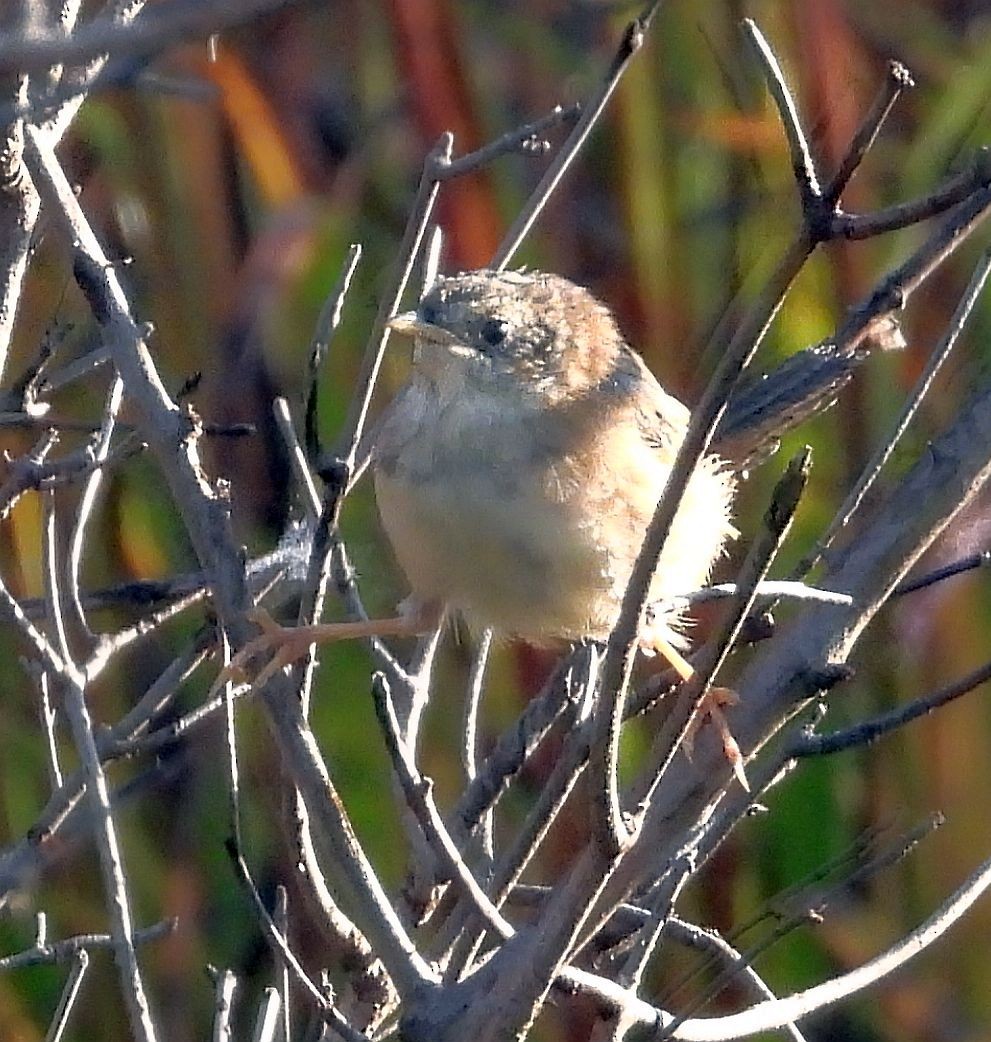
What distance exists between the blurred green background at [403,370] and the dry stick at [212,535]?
55.3 inches

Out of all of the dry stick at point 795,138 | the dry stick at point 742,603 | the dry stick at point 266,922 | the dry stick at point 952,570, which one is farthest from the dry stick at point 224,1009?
the dry stick at point 795,138

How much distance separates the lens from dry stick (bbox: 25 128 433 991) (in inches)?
58.7

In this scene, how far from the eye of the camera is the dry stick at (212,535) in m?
1.49

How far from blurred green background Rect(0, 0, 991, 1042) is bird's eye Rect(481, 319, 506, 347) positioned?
931mm

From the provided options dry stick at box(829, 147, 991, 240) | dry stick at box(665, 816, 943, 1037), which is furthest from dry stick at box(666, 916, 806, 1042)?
dry stick at box(829, 147, 991, 240)

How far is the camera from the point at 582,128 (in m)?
1.77

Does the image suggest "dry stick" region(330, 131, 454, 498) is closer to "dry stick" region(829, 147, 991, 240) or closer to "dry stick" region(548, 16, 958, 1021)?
"dry stick" region(548, 16, 958, 1021)

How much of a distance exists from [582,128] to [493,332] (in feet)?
1.35

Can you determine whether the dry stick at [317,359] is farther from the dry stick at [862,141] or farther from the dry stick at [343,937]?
the dry stick at [862,141]

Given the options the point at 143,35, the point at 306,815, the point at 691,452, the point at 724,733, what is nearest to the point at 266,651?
the point at 306,815

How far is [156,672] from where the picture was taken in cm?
325

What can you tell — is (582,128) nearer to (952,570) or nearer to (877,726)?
(952,570)

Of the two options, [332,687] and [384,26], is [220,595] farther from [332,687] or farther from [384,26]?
[384,26]

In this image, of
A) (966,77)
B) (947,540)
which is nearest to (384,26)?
(966,77)
